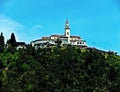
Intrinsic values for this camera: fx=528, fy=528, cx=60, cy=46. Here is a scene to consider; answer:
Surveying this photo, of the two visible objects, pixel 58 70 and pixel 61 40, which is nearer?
pixel 58 70

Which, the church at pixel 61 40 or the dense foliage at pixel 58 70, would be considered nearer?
the dense foliage at pixel 58 70

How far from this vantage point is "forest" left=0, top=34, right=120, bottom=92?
78312mm

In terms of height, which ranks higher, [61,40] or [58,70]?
[61,40]

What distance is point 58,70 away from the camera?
83.9m

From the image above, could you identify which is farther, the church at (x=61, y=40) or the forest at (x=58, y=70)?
the church at (x=61, y=40)

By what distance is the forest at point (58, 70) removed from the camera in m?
78.3

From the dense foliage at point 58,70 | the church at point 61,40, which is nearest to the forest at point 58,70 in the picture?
the dense foliage at point 58,70

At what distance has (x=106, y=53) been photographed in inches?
3949

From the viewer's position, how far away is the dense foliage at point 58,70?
78.3 m

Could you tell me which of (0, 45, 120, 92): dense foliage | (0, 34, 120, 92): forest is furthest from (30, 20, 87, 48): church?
(0, 45, 120, 92): dense foliage

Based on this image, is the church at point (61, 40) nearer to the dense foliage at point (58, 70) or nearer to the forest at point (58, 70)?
the forest at point (58, 70)

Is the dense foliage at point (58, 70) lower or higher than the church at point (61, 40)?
lower

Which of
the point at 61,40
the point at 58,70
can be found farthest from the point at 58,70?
the point at 61,40

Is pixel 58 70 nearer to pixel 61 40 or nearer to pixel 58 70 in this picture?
pixel 58 70
